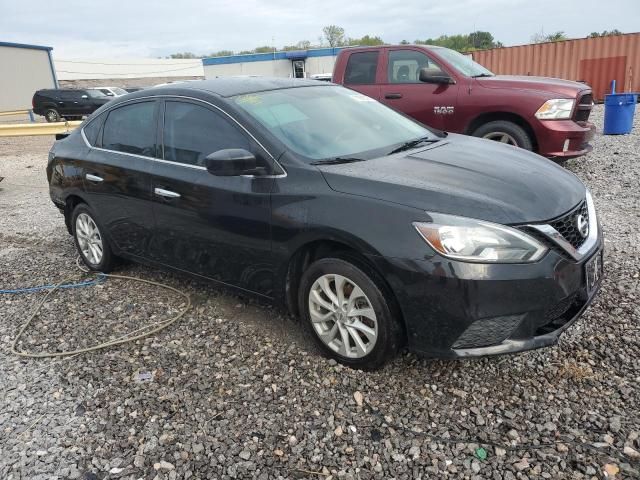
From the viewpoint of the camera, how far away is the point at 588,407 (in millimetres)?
2654

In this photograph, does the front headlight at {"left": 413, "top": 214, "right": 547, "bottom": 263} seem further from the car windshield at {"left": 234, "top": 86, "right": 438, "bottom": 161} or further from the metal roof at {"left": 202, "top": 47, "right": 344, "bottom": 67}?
the metal roof at {"left": 202, "top": 47, "right": 344, "bottom": 67}

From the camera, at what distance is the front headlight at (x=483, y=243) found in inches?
99.9

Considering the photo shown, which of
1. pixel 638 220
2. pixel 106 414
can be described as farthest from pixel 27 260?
pixel 638 220

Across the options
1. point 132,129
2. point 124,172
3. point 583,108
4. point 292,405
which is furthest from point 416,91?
point 292,405

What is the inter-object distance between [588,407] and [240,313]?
2362 millimetres

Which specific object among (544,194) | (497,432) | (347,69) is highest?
(347,69)

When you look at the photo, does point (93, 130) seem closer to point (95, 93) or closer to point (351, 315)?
point (351, 315)

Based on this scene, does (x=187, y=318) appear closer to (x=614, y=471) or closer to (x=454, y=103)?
(x=614, y=471)

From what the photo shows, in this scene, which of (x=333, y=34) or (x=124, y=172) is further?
(x=333, y=34)

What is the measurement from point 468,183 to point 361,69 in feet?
18.9

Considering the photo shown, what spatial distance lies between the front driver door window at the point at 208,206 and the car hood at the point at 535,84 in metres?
4.69

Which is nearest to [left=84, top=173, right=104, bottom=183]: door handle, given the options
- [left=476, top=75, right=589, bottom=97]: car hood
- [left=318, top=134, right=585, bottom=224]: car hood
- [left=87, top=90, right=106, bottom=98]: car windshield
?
[left=318, top=134, right=585, bottom=224]: car hood

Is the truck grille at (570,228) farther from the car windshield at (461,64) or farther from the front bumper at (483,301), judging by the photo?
the car windshield at (461,64)

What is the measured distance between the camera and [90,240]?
4.95 metres
